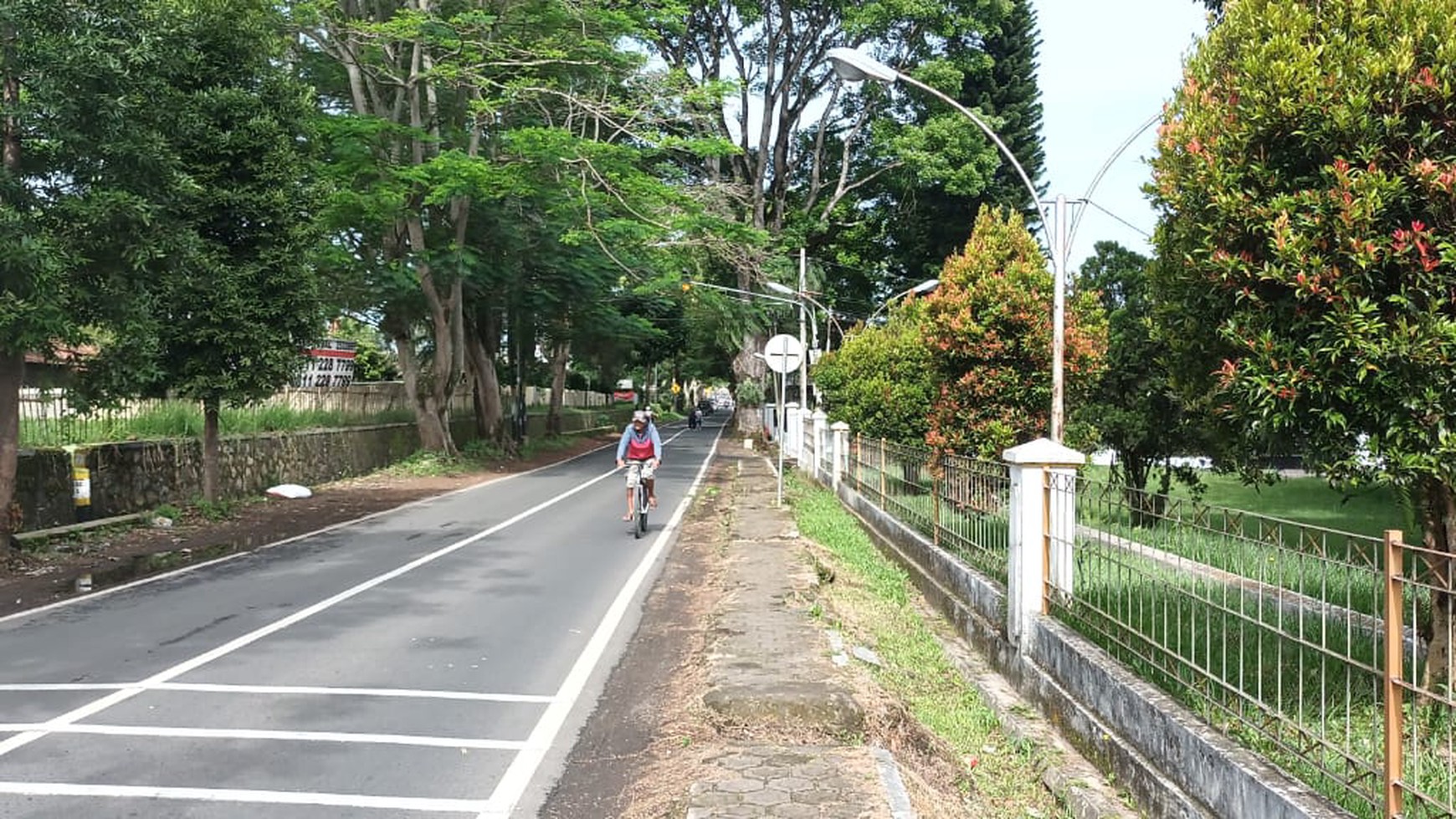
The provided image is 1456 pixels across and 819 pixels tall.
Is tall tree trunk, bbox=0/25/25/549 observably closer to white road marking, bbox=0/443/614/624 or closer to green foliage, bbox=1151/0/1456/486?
white road marking, bbox=0/443/614/624

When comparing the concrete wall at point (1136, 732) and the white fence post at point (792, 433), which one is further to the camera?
the white fence post at point (792, 433)

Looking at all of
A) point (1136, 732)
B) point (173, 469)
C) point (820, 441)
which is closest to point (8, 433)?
point (173, 469)

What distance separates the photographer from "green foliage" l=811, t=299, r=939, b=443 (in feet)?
64.5

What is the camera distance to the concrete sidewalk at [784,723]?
14.3 ft

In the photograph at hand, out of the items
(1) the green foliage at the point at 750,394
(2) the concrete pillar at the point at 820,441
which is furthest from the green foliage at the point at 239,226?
(1) the green foliage at the point at 750,394

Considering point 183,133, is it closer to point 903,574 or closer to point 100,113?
point 100,113

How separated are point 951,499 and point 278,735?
21.1ft

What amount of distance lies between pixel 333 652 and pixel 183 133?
354 inches

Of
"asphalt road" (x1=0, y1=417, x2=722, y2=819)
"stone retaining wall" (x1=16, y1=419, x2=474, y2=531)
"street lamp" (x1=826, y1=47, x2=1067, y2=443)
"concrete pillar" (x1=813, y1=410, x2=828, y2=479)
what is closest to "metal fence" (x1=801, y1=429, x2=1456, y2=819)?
"asphalt road" (x1=0, y1=417, x2=722, y2=819)

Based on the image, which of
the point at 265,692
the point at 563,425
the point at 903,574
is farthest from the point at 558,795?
the point at 563,425

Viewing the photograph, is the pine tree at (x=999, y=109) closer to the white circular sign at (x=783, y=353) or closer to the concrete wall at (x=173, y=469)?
the white circular sign at (x=783, y=353)

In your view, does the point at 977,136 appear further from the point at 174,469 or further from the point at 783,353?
the point at 174,469

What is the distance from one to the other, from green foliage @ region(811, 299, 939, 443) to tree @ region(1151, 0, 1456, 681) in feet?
39.4

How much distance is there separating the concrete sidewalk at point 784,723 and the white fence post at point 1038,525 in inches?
56.1
